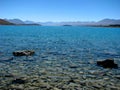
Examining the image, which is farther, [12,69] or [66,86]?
[12,69]

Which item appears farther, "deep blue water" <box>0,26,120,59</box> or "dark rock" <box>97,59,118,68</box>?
"deep blue water" <box>0,26,120,59</box>

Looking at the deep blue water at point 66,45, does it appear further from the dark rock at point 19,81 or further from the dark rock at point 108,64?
the dark rock at point 19,81

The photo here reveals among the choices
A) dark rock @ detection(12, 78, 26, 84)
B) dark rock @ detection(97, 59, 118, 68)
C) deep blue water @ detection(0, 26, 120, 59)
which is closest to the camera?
dark rock @ detection(12, 78, 26, 84)

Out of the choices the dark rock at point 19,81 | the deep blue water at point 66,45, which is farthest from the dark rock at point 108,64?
the dark rock at point 19,81

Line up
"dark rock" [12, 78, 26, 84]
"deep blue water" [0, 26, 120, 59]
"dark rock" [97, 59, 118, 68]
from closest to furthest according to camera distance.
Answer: "dark rock" [12, 78, 26, 84] → "dark rock" [97, 59, 118, 68] → "deep blue water" [0, 26, 120, 59]

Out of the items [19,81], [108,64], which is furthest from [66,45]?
[19,81]

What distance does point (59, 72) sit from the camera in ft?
59.3

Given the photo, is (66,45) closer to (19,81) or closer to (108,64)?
(108,64)

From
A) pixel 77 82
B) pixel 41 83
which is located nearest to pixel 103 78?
pixel 77 82

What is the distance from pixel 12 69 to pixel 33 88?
6.01 m

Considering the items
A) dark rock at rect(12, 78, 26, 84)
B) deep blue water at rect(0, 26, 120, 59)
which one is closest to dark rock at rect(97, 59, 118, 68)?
deep blue water at rect(0, 26, 120, 59)

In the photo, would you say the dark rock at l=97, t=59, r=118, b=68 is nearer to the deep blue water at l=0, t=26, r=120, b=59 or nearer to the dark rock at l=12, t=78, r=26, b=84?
the deep blue water at l=0, t=26, r=120, b=59

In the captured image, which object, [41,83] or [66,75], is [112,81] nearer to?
[66,75]

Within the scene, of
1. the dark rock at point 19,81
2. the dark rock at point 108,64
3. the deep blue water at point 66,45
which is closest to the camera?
the dark rock at point 19,81
